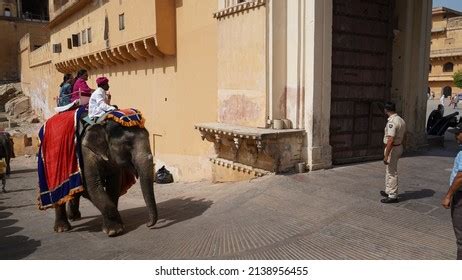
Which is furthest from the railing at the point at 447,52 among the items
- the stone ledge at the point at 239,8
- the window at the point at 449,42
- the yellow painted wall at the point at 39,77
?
the stone ledge at the point at 239,8

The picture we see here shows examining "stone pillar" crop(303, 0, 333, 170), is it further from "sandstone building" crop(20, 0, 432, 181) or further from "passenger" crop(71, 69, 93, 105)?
"passenger" crop(71, 69, 93, 105)

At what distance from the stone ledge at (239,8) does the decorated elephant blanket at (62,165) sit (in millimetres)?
3757

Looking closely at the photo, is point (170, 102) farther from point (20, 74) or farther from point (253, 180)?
point (20, 74)

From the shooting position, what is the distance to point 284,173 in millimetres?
7168

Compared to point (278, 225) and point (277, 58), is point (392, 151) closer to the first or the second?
point (278, 225)

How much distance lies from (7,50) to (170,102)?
38423mm

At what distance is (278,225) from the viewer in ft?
17.0

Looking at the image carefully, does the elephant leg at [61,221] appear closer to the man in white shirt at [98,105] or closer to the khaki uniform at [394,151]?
the man in white shirt at [98,105]

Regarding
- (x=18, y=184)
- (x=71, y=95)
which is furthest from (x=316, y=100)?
(x=18, y=184)

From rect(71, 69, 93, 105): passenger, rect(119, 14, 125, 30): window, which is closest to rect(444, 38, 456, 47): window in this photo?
rect(119, 14, 125, 30): window

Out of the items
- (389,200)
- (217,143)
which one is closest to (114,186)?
(217,143)

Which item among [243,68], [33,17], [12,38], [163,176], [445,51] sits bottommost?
[163,176]

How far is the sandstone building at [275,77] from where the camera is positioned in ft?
24.1

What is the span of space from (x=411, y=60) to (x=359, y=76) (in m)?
1.90
